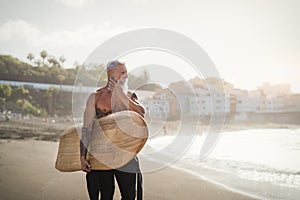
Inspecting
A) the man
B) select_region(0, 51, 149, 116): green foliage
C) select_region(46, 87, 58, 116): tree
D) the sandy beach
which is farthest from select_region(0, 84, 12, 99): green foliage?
the man

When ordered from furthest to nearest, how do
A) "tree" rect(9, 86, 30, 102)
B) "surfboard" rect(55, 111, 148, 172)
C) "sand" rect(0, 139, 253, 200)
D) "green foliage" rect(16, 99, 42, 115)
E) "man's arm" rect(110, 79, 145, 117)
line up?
"tree" rect(9, 86, 30, 102)
"green foliage" rect(16, 99, 42, 115)
"sand" rect(0, 139, 253, 200)
"man's arm" rect(110, 79, 145, 117)
"surfboard" rect(55, 111, 148, 172)

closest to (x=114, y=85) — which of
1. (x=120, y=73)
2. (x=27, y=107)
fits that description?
(x=120, y=73)

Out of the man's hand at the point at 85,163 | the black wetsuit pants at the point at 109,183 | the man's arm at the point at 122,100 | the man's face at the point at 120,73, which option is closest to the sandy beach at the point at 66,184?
the black wetsuit pants at the point at 109,183

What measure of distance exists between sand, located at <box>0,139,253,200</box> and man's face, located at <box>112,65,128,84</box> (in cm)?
205

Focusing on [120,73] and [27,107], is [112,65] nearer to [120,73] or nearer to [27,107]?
[120,73]

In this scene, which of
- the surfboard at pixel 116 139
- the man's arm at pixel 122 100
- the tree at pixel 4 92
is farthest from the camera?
the tree at pixel 4 92

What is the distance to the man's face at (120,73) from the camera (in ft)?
6.88

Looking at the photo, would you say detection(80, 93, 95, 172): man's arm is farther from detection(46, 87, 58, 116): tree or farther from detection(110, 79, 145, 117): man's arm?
detection(46, 87, 58, 116): tree

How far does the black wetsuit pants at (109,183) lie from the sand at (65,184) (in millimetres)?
1604

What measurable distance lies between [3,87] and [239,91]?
55.9 feet

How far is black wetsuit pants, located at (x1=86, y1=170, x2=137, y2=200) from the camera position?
2.05 metres

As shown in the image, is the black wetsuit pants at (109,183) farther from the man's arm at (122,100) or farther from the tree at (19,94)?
the tree at (19,94)

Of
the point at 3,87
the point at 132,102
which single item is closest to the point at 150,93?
the point at 132,102

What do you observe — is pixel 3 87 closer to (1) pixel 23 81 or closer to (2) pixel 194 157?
(1) pixel 23 81
